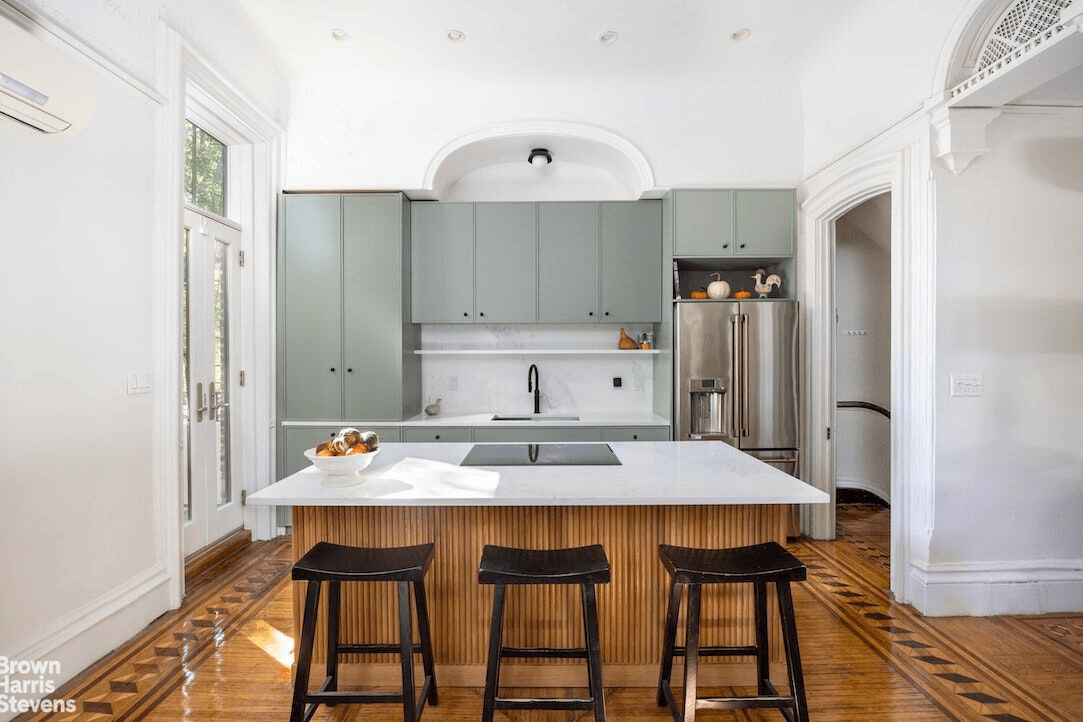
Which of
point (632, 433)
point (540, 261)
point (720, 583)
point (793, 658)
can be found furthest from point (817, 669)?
point (540, 261)

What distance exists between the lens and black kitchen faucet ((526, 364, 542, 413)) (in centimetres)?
439

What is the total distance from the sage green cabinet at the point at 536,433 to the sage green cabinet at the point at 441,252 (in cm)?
87

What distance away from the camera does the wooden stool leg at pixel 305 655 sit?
1.72 m

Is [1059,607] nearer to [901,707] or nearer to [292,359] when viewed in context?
[901,707]

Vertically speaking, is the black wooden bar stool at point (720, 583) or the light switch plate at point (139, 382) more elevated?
the light switch plate at point (139, 382)

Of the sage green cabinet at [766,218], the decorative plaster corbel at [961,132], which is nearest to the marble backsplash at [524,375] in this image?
the sage green cabinet at [766,218]

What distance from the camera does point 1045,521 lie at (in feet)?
9.05

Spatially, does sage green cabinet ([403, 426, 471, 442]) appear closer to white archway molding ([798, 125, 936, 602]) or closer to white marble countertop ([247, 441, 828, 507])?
white marble countertop ([247, 441, 828, 507])

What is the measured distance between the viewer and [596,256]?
163 inches

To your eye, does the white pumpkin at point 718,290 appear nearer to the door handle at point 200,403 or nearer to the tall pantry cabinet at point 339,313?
the tall pantry cabinet at point 339,313

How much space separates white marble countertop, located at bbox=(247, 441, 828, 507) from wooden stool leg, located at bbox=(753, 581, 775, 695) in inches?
16.6

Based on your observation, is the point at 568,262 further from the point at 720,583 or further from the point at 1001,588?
the point at 1001,588

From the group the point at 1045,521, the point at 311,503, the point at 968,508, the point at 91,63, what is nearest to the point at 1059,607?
the point at 1045,521

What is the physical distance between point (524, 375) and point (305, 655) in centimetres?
299
